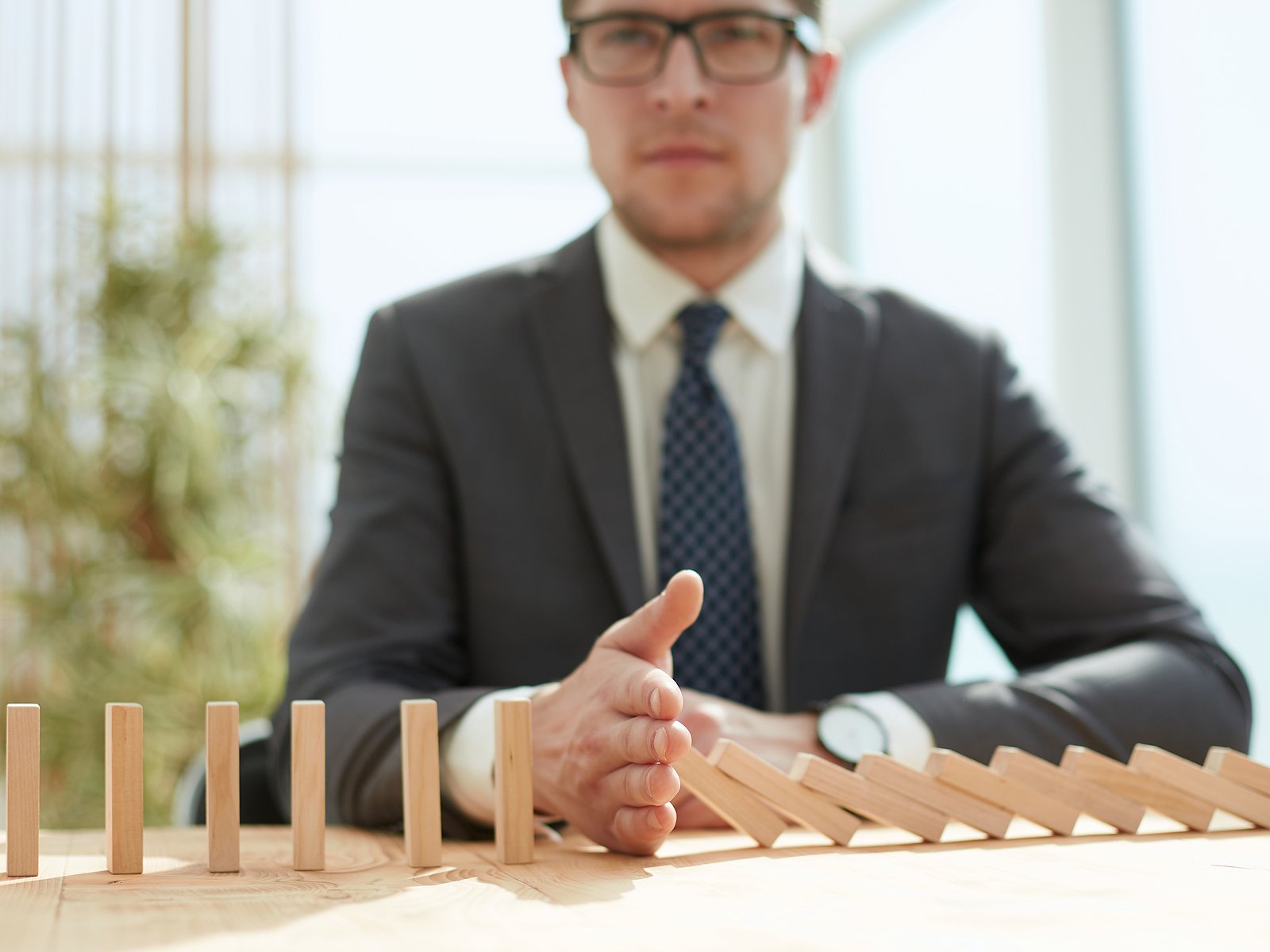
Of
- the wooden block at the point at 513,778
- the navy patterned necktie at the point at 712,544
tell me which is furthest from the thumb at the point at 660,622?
the navy patterned necktie at the point at 712,544

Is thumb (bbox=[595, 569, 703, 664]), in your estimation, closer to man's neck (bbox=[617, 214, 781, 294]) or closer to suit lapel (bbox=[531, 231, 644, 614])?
suit lapel (bbox=[531, 231, 644, 614])

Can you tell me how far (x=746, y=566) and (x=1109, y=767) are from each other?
0.72m

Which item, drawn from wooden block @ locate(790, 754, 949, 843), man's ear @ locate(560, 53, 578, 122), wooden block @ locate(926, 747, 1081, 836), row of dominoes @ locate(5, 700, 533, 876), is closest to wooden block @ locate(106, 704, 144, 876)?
row of dominoes @ locate(5, 700, 533, 876)

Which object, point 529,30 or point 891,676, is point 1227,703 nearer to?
point 891,676

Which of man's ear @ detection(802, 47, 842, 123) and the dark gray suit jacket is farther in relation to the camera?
man's ear @ detection(802, 47, 842, 123)

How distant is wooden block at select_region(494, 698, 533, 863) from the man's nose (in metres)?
1.07

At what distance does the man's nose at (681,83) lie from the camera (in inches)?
70.9

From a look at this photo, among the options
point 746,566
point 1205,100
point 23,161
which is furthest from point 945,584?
point 23,161

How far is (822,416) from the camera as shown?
187 cm

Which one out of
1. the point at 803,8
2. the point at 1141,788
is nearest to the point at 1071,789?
the point at 1141,788

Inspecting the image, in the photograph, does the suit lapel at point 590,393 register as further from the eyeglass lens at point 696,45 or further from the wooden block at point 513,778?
the wooden block at point 513,778

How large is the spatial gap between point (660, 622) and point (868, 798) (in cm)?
22

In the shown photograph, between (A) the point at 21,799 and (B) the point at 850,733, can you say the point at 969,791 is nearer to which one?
(B) the point at 850,733

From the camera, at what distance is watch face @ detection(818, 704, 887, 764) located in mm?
1357
